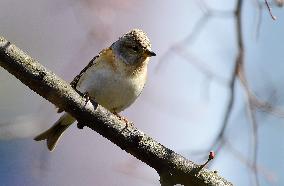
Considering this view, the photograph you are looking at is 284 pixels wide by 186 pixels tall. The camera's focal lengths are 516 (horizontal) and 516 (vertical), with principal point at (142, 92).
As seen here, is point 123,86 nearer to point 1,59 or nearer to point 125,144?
point 125,144

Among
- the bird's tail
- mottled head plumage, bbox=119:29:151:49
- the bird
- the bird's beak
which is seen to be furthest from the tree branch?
mottled head plumage, bbox=119:29:151:49

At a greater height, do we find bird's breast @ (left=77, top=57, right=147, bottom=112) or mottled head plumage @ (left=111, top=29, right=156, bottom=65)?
mottled head plumage @ (left=111, top=29, right=156, bottom=65)

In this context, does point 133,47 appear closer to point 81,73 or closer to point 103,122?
point 81,73

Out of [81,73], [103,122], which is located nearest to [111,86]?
[81,73]

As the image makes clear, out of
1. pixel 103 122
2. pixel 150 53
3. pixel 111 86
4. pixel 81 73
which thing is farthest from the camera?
pixel 150 53

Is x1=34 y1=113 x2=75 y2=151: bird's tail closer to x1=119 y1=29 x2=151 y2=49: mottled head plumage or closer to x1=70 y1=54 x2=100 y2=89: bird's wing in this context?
x1=70 y1=54 x2=100 y2=89: bird's wing
